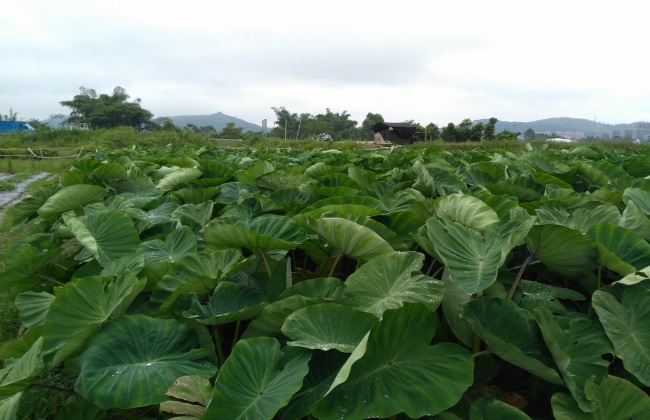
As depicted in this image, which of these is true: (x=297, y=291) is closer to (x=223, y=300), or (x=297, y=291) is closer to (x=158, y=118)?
(x=223, y=300)

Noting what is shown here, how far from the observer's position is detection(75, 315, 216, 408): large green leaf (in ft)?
2.17

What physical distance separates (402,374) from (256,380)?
209mm

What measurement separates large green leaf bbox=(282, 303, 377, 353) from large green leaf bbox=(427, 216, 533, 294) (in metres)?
0.16

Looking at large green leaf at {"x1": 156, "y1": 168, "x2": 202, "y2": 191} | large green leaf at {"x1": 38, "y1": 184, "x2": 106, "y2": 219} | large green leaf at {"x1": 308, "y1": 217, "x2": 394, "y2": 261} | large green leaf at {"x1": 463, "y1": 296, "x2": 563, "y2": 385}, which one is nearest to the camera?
large green leaf at {"x1": 463, "y1": 296, "x2": 563, "y2": 385}

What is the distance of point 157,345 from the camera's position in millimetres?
759


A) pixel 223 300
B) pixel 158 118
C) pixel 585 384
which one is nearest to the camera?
pixel 585 384

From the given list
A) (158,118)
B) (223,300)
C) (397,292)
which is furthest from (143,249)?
(158,118)

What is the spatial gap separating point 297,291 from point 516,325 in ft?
1.19

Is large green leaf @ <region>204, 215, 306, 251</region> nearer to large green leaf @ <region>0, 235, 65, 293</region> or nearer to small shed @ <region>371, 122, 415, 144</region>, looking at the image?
large green leaf @ <region>0, 235, 65, 293</region>

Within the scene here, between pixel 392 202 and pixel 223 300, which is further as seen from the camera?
pixel 392 202

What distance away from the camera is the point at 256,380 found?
65 cm

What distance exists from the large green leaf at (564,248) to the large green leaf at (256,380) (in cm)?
47

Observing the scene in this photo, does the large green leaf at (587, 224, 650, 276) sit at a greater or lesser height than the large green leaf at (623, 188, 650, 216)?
lesser

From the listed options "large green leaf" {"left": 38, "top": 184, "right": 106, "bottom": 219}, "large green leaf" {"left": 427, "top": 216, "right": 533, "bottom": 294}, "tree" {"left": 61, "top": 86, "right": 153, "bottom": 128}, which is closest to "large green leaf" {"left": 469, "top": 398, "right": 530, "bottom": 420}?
"large green leaf" {"left": 427, "top": 216, "right": 533, "bottom": 294}
